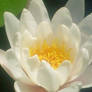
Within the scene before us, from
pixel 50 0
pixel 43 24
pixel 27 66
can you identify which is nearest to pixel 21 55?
pixel 27 66

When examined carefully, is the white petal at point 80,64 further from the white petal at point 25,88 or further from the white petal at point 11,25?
the white petal at point 11,25

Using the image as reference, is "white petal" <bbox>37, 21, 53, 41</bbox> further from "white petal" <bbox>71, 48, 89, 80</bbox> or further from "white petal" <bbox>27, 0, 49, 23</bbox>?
"white petal" <bbox>71, 48, 89, 80</bbox>

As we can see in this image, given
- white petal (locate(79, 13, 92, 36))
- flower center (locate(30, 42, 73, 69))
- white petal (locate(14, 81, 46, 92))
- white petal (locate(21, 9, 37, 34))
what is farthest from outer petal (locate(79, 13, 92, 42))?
white petal (locate(14, 81, 46, 92))

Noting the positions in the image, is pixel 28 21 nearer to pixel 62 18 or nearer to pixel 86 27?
pixel 62 18

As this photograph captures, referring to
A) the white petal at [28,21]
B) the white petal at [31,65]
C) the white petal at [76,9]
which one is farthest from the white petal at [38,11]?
the white petal at [31,65]

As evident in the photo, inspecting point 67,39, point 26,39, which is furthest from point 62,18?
point 26,39

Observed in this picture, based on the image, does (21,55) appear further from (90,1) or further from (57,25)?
(90,1)

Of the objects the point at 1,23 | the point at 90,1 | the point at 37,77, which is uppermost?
the point at 1,23
